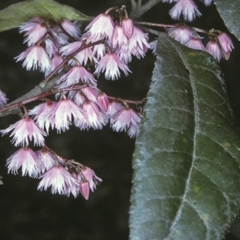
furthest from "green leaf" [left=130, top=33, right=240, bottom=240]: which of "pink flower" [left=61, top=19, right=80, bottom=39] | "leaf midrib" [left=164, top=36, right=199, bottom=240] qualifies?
"pink flower" [left=61, top=19, right=80, bottom=39]

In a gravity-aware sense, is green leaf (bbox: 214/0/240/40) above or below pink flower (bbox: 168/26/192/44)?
above

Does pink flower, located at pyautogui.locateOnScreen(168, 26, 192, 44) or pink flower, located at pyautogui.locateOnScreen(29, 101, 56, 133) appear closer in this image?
pink flower, located at pyautogui.locateOnScreen(29, 101, 56, 133)

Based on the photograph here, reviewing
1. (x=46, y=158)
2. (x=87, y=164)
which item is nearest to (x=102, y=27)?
(x=46, y=158)

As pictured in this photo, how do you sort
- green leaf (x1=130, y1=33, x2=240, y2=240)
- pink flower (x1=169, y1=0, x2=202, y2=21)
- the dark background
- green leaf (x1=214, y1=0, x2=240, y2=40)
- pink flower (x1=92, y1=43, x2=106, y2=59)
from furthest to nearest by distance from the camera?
the dark background, pink flower (x1=169, y1=0, x2=202, y2=21), pink flower (x1=92, y1=43, x2=106, y2=59), green leaf (x1=214, y1=0, x2=240, y2=40), green leaf (x1=130, y1=33, x2=240, y2=240)

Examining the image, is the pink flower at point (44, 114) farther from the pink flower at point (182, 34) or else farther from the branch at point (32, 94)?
the pink flower at point (182, 34)

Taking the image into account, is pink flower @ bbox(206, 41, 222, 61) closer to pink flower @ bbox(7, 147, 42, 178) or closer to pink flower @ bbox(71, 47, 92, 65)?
pink flower @ bbox(71, 47, 92, 65)

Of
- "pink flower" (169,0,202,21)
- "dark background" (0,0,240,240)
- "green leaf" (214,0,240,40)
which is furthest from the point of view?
"dark background" (0,0,240,240)

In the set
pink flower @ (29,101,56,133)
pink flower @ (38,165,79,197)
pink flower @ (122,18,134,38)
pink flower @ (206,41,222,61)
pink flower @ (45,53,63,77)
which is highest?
pink flower @ (122,18,134,38)

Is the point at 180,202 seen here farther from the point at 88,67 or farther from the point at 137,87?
the point at 137,87
